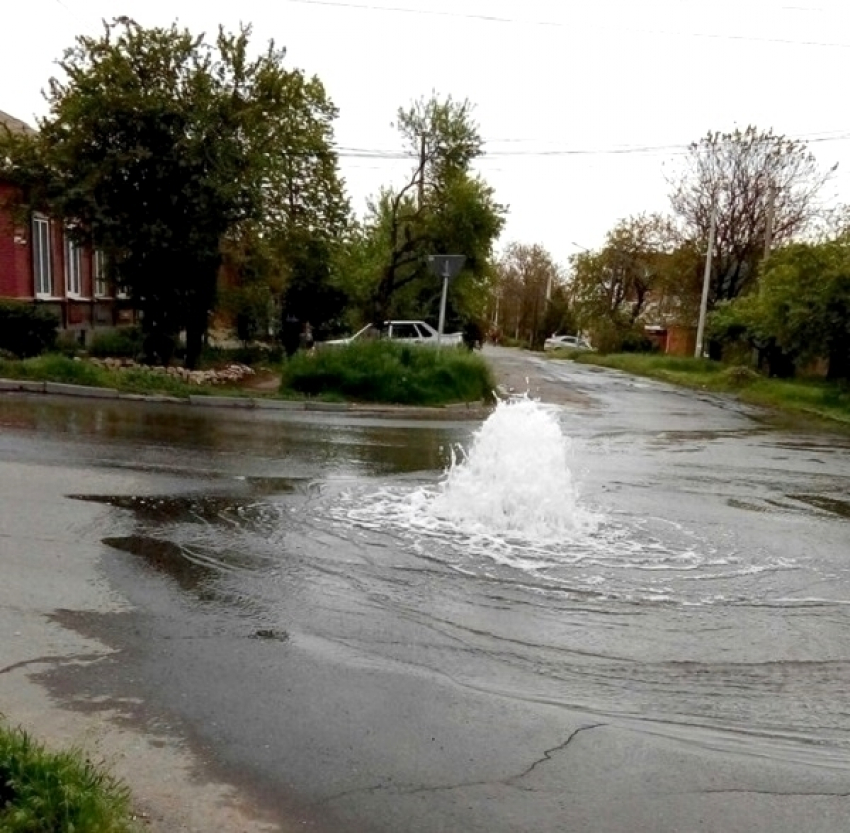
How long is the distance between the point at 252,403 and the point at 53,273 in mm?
13019

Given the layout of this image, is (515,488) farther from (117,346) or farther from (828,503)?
(117,346)

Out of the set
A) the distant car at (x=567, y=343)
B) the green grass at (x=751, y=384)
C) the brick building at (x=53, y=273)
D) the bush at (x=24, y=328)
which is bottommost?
the distant car at (x=567, y=343)

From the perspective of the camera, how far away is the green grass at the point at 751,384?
2155 cm

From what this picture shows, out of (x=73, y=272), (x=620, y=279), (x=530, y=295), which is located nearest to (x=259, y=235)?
(x=73, y=272)

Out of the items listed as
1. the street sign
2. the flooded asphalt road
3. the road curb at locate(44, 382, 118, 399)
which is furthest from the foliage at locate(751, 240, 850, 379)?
the road curb at locate(44, 382, 118, 399)

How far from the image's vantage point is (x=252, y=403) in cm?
1608

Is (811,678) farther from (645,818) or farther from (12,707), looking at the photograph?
(12,707)

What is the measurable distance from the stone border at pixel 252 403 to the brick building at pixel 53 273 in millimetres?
4344

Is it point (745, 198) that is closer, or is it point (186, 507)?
point (186, 507)

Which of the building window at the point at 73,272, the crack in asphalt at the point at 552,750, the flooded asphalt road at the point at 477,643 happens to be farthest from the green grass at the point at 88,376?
the crack in asphalt at the point at 552,750

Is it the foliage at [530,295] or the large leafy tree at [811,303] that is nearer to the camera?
the large leafy tree at [811,303]

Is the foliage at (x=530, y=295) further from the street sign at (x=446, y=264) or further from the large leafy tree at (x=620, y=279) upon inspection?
the street sign at (x=446, y=264)

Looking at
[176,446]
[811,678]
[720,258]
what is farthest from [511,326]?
[811,678]

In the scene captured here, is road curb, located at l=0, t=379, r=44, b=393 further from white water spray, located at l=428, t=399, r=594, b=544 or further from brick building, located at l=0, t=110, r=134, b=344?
white water spray, located at l=428, t=399, r=594, b=544
